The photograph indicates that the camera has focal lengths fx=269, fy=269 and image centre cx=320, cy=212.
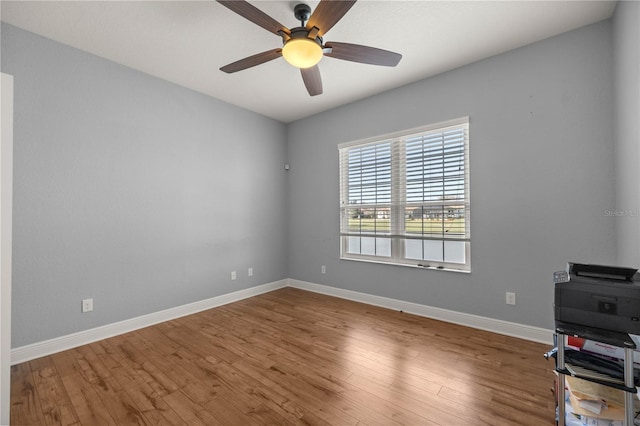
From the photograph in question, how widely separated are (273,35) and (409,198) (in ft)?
7.70

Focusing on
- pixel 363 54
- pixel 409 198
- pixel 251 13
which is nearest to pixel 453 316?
pixel 409 198

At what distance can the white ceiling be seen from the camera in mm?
2139

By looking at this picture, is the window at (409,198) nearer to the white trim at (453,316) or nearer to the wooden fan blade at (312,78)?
the white trim at (453,316)

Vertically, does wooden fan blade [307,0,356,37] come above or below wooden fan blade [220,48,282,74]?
above

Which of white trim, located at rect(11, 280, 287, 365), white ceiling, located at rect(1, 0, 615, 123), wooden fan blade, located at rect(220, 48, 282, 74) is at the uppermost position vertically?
white ceiling, located at rect(1, 0, 615, 123)

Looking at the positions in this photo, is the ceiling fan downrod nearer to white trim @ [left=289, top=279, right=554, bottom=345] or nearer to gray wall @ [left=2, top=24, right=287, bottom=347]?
gray wall @ [left=2, top=24, right=287, bottom=347]

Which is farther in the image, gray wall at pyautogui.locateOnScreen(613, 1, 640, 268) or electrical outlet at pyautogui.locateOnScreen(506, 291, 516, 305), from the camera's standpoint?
electrical outlet at pyautogui.locateOnScreen(506, 291, 516, 305)

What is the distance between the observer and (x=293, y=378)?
2045 mm

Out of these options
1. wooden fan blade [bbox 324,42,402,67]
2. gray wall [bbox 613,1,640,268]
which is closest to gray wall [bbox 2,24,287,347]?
wooden fan blade [bbox 324,42,402,67]

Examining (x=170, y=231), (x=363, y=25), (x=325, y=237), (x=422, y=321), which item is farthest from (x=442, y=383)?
(x=170, y=231)

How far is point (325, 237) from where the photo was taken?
170 inches

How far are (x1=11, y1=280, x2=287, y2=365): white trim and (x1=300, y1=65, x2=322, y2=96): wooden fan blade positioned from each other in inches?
118

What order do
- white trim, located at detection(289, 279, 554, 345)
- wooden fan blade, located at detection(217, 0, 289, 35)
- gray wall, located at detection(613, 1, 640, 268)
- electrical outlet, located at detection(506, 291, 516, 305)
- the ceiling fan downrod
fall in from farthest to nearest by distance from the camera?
electrical outlet, located at detection(506, 291, 516, 305), white trim, located at detection(289, 279, 554, 345), the ceiling fan downrod, gray wall, located at detection(613, 1, 640, 268), wooden fan blade, located at detection(217, 0, 289, 35)

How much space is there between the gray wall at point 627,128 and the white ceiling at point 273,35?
0.35 metres
